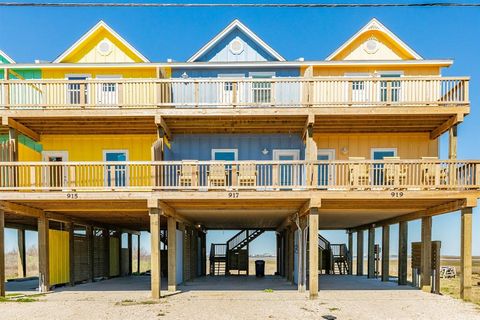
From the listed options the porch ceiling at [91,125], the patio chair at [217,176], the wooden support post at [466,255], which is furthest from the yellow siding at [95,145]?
the wooden support post at [466,255]

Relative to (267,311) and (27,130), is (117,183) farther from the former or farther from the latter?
(267,311)

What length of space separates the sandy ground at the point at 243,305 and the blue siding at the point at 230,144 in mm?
5809

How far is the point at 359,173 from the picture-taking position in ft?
47.4

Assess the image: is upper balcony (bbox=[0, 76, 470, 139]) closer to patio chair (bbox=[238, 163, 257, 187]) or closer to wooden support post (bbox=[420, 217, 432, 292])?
patio chair (bbox=[238, 163, 257, 187])

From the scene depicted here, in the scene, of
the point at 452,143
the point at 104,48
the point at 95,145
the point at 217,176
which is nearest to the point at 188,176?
the point at 217,176

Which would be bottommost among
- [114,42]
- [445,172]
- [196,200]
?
[196,200]

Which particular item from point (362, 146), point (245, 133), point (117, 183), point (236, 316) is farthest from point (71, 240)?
point (362, 146)

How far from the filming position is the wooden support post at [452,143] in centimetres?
1445

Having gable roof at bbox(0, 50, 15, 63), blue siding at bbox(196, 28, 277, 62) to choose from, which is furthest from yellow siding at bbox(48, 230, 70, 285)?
blue siding at bbox(196, 28, 277, 62)

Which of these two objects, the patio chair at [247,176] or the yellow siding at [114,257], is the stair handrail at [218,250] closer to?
the yellow siding at [114,257]

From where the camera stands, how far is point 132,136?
17.4 metres

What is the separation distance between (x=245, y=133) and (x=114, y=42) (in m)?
7.91

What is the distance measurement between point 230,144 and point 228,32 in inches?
216

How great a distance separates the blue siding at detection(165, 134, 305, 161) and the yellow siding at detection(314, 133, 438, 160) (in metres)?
1.49
